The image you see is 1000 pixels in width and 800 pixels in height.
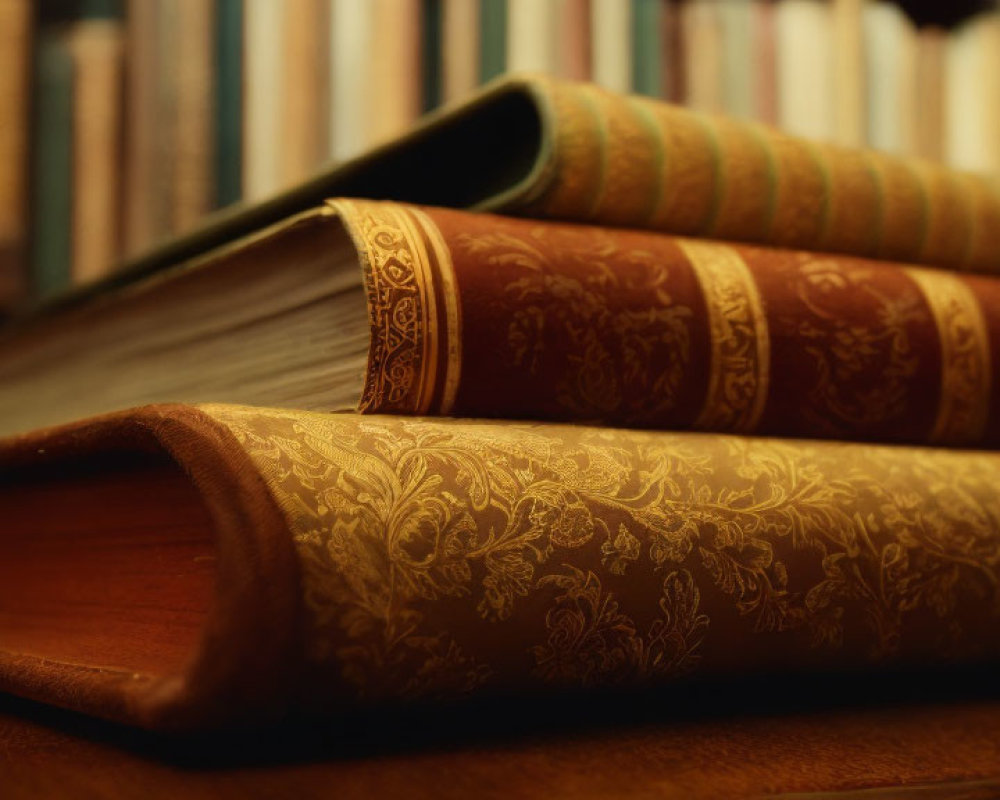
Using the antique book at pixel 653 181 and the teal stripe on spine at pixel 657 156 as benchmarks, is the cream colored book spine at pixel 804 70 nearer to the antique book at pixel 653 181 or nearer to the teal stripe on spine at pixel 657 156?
the antique book at pixel 653 181

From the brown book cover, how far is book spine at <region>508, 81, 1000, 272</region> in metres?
0.14

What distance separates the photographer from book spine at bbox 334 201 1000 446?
0.52 m

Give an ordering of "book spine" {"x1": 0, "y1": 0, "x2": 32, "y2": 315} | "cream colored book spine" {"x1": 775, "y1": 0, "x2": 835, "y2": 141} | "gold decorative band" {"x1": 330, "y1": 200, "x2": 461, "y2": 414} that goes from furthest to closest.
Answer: "cream colored book spine" {"x1": 775, "y1": 0, "x2": 835, "y2": 141}
"book spine" {"x1": 0, "y1": 0, "x2": 32, "y2": 315}
"gold decorative band" {"x1": 330, "y1": 200, "x2": 461, "y2": 414}

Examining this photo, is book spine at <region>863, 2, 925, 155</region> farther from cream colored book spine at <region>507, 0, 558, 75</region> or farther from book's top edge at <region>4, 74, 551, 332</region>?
book's top edge at <region>4, 74, 551, 332</region>

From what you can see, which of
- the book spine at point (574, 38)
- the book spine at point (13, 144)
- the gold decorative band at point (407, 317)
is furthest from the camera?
the book spine at point (574, 38)

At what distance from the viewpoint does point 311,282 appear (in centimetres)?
57

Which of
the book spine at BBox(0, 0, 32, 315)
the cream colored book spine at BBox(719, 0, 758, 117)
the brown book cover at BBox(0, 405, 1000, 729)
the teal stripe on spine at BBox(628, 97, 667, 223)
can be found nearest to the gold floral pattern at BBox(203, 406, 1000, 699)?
the brown book cover at BBox(0, 405, 1000, 729)

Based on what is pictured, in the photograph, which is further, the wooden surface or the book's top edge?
the book's top edge

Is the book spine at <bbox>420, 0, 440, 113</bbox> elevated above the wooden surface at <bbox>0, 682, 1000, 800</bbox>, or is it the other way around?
the book spine at <bbox>420, 0, 440, 113</bbox>

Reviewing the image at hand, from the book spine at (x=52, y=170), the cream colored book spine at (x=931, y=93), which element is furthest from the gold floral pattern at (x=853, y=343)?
the cream colored book spine at (x=931, y=93)

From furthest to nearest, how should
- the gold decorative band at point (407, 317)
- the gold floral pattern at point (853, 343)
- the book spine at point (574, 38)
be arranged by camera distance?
1. the book spine at point (574, 38)
2. the gold floral pattern at point (853, 343)
3. the gold decorative band at point (407, 317)

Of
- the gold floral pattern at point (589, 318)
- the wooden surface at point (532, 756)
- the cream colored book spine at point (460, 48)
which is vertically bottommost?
the wooden surface at point (532, 756)

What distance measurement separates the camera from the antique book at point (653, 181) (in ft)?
1.97

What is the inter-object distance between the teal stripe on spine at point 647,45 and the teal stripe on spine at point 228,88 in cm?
45
